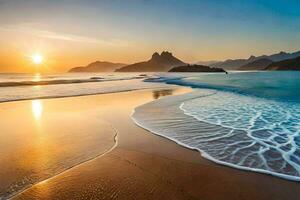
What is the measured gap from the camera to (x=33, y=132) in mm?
8273

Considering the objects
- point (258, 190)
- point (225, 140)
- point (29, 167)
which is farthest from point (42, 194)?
point (225, 140)

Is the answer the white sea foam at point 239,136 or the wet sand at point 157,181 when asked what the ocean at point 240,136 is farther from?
the wet sand at point 157,181

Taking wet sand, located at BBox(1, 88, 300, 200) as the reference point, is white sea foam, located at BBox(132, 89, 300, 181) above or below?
below

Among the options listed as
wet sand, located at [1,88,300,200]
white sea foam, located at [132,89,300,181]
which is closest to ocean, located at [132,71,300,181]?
white sea foam, located at [132,89,300,181]

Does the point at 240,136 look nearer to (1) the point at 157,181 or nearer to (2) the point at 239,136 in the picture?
(2) the point at 239,136

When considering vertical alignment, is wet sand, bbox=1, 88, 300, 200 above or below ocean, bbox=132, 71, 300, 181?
above

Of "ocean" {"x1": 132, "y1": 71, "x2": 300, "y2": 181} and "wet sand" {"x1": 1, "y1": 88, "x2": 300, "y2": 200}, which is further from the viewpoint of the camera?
"ocean" {"x1": 132, "y1": 71, "x2": 300, "y2": 181}

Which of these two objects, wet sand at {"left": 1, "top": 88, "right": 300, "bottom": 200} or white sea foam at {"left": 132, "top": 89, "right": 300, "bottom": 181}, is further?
white sea foam at {"left": 132, "top": 89, "right": 300, "bottom": 181}

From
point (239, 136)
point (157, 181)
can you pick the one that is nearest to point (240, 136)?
point (239, 136)

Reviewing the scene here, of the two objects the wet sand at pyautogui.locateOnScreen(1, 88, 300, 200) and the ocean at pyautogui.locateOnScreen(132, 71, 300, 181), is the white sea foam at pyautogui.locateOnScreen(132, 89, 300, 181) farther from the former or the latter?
the wet sand at pyautogui.locateOnScreen(1, 88, 300, 200)

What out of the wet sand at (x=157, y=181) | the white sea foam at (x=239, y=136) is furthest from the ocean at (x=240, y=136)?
the wet sand at (x=157, y=181)

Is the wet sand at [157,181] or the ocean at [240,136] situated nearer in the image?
the wet sand at [157,181]

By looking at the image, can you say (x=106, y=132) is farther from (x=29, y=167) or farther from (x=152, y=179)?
(x=152, y=179)

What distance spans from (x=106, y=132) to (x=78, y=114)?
4131mm
